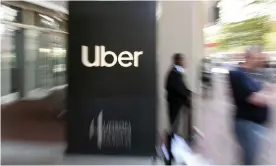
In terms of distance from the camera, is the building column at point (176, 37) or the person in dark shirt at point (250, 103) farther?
the building column at point (176, 37)

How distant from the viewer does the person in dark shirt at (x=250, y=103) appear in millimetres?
3639

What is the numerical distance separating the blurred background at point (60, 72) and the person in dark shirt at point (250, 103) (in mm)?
128

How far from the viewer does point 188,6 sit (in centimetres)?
586

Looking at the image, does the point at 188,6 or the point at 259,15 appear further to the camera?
the point at 188,6

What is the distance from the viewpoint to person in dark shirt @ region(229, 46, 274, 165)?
364 cm

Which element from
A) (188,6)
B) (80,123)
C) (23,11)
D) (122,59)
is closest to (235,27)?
(188,6)

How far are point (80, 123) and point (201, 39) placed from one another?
2.44 m

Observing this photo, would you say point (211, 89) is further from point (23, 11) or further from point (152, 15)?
point (23, 11)

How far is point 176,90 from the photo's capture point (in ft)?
18.0

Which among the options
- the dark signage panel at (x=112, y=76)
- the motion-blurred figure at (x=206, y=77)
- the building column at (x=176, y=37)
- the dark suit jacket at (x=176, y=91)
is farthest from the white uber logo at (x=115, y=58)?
the motion-blurred figure at (x=206, y=77)

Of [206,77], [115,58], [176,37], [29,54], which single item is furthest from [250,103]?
[29,54]

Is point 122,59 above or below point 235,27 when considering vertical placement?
below

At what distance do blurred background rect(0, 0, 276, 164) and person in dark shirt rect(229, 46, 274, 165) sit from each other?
13 cm

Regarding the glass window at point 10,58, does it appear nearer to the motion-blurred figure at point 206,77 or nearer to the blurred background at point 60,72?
the blurred background at point 60,72
